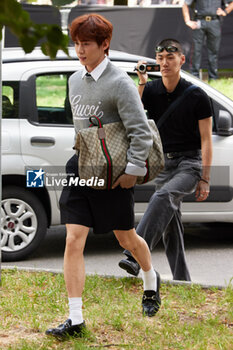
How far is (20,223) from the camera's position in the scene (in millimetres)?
6879

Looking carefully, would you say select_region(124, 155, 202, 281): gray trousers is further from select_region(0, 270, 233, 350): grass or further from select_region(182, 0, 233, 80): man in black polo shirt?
select_region(182, 0, 233, 80): man in black polo shirt

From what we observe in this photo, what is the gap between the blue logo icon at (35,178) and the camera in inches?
274

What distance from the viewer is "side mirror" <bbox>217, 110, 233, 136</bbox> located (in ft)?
23.4

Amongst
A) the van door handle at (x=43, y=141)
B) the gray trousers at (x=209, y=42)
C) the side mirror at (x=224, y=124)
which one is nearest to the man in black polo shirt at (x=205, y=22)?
the gray trousers at (x=209, y=42)

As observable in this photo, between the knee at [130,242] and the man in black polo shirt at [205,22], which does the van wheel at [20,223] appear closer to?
the knee at [130,242]

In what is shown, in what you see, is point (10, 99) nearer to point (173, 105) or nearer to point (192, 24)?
point (173, 105)

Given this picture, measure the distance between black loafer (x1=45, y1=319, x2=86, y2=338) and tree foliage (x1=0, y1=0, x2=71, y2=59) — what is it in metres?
2.27

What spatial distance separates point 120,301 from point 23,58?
118 inches

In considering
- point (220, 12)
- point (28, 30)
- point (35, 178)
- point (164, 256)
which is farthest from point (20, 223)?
point (220, 12)

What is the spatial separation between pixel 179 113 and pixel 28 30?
11.4 feet

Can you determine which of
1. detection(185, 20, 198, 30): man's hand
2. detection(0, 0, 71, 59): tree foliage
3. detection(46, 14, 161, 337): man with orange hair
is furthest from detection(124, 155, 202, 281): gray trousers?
detection(185, 20, 198, 30): man's hand

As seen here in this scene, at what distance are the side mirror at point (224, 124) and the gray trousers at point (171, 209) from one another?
66.5 inches

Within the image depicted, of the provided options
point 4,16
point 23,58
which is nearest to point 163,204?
point 23,58

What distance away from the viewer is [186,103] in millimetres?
5457
